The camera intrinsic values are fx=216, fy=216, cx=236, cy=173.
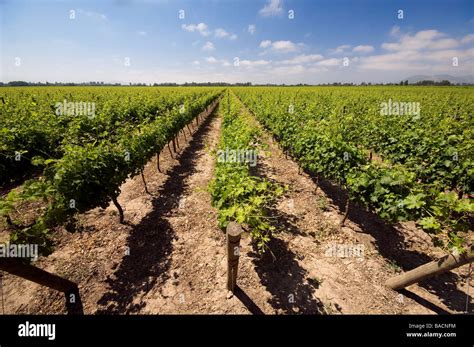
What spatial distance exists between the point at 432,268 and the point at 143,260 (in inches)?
235

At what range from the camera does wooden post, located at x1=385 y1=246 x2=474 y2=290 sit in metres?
3.36

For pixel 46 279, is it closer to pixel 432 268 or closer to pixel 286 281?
pixel 286 281

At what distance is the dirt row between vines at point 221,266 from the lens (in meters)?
4.31

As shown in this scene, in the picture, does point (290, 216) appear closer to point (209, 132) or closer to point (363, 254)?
point (363, 254)

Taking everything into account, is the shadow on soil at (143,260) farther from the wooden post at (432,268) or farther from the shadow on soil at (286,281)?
the wooden post at (432,268)

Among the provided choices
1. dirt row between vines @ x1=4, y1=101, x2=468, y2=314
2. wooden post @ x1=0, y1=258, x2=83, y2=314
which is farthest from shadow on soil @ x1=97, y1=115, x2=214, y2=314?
wooden post @ x1=0, y1=258, x2=83, y2=314

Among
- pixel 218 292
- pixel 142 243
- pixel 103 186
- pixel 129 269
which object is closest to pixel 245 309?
pixel 218 292

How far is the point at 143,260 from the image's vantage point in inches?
210

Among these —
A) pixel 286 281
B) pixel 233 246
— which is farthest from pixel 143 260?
pixel 286 281

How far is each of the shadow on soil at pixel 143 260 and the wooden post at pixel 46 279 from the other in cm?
47

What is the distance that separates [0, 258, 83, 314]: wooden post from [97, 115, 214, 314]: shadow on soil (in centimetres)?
47

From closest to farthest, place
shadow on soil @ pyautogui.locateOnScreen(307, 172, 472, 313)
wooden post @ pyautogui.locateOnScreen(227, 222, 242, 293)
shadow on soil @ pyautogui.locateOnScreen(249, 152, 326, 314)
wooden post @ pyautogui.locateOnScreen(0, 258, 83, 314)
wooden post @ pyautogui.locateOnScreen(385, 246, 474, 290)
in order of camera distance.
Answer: wooden post @ pyautogui.locateOnScreen(0, 258, 83, 314) → wooden post @ pyautogui.locateOnScreen(385, 246, 474, 290) → wooden post @ pyautogui.locateOnScreen(227, 222, 242, 293) → shadow on soil @ pyautogui.locateOnScreen(249, 152, 326, 314) → shadow on soil @ pyautogui.locateOnScreen(307, 172, 472, 313)

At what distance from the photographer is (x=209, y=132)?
60.1 ft

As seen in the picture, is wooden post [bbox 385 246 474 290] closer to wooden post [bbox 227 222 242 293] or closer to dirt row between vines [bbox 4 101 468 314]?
dirt row between vines [bbox 4 101 468 314]
